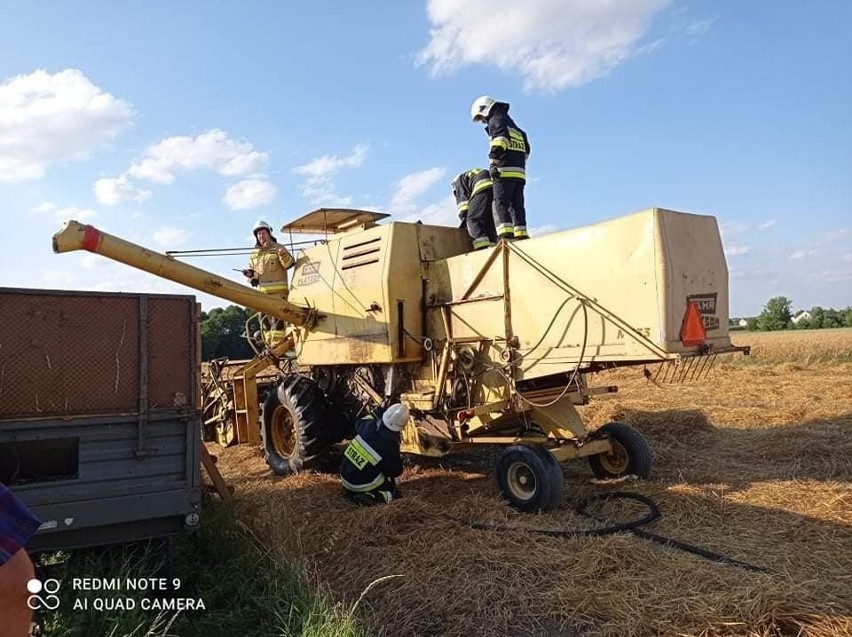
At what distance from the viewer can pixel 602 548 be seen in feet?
14.8

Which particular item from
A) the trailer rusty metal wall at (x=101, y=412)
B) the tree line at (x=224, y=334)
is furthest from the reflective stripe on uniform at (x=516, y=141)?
the tree line at (x=224, y=334)

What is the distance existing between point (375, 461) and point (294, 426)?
7.28 feet

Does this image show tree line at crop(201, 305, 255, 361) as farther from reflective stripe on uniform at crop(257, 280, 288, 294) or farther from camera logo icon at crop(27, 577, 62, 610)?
camera logo icon at crop(27, 577, 62, 610)

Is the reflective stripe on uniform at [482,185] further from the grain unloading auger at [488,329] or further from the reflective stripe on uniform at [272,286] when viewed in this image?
the reflective stripe on uniform at [272,286]

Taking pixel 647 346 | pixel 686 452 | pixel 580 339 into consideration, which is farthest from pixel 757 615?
pixel 686 452

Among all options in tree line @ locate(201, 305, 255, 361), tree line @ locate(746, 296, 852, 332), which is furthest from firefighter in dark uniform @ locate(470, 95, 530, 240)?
tree line @ locate(746, 296, 852, 332)

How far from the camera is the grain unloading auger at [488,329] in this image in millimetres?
5363

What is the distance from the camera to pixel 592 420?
10.1m

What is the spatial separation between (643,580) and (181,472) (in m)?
3.07

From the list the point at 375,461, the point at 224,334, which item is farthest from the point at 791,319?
the point at 375,461

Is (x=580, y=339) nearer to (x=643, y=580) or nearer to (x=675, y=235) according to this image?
(x=675, y=235)

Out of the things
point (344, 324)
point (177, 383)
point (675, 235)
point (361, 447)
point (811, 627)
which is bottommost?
point (811, 627)

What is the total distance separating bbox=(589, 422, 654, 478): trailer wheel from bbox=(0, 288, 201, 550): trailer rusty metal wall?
4.21 meters

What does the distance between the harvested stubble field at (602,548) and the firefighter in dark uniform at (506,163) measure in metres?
2.79
